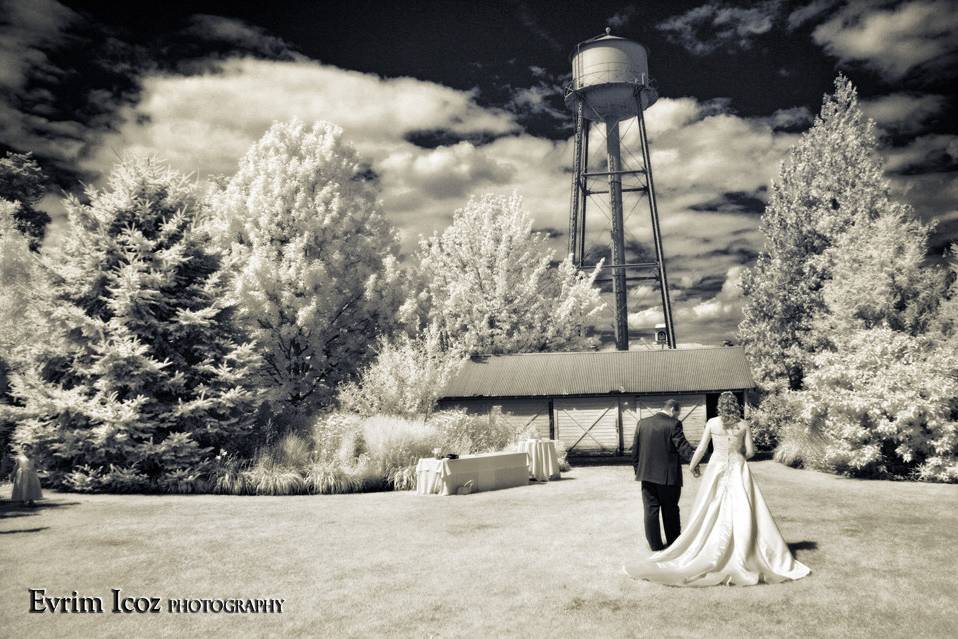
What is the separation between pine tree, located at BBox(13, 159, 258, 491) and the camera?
15.4 meters

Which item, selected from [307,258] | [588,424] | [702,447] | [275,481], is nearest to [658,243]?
[588,424]

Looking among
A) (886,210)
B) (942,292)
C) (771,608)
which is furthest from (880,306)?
(771,608)

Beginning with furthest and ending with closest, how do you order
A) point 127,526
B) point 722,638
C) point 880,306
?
1. point 880,306
2. point 127,526
3. point 722,638

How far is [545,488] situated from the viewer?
16016 mm

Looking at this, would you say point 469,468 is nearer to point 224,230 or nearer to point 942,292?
point 224,230

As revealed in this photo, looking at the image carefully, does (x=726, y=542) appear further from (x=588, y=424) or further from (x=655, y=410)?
(x=588, y=424)

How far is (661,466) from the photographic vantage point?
311 inches

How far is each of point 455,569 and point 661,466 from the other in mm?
2812

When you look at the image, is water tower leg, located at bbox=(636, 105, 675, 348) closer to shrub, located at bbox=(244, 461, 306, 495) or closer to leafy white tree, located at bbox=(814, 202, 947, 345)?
leafy white tree, located at bbox=(814, 202, 947, 345)

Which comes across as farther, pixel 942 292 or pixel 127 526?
pixel 942 292

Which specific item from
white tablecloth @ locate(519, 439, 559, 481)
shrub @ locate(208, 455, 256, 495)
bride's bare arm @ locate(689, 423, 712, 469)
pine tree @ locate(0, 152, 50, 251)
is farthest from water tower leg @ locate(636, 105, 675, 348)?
pine tree @ locate(0, 152, 50, 251)

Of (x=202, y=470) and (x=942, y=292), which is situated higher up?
(x=942, y=292)

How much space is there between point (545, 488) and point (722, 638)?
10.9m

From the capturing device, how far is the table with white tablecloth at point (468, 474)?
15000 mm
